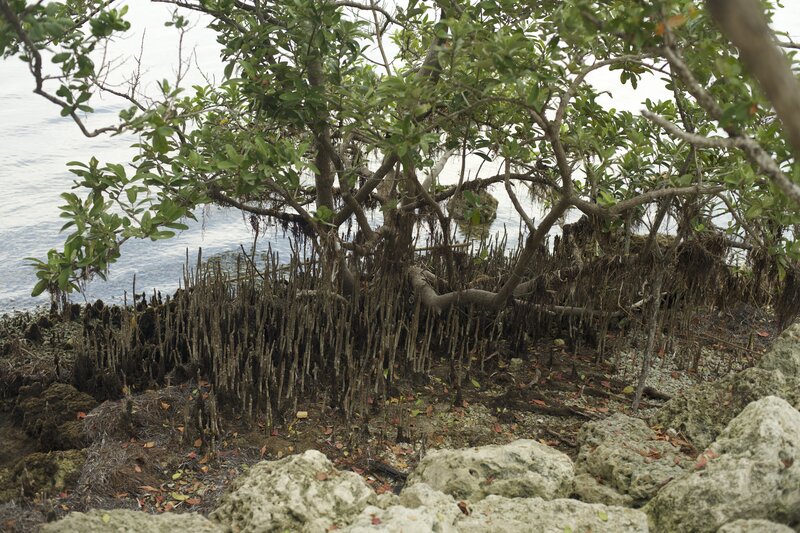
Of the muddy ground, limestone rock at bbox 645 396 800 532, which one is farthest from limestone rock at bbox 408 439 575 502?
the muddy ground

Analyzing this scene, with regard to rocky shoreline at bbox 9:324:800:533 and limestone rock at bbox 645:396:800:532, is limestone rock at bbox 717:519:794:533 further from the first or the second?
limestone rock at bbox 645:396:800:532

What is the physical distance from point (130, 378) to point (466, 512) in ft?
8.77

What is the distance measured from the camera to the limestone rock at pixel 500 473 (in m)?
3.09

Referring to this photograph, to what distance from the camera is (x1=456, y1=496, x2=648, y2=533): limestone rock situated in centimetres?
257

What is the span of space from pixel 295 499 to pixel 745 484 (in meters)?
1.49

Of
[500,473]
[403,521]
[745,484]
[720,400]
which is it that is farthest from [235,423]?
[745,484]

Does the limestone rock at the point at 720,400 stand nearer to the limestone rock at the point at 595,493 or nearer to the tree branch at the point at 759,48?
Answer: the limestone rock at the point at 595,493

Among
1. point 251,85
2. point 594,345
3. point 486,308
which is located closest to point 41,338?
point 251,85

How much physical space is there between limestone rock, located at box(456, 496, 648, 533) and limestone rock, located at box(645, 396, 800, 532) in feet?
0.40

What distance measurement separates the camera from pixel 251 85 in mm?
3914

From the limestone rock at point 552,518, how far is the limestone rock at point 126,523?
0.87m

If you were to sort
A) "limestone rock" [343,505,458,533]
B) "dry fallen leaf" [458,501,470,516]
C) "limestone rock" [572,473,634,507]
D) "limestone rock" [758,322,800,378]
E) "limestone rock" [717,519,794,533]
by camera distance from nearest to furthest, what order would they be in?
"limestone rock" [717,519,794,533]
"limestone rock" [343,505,458,533]
"dry fallen leaf" [458,501,470,516]
"limestone rock" [572,473,634,507]
"limestone rock" [758,322,800,378]

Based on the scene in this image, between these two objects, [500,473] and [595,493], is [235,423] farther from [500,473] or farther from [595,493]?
[595,493]

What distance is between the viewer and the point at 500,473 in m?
3.13
